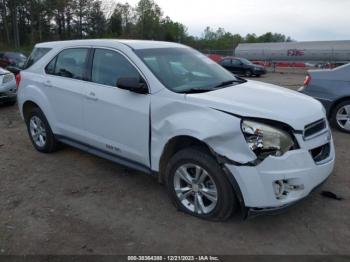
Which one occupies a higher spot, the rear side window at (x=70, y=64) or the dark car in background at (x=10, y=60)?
the rear side window at (x=70, y=64)

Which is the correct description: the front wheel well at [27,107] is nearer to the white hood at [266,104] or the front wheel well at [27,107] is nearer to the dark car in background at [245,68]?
the white hood at [266,104]

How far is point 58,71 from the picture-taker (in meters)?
5.34

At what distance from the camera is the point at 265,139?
336 cm

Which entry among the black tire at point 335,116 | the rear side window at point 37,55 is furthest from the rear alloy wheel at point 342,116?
the rear side window at point 37,55

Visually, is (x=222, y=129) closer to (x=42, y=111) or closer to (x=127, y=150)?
(x=127, y=150)

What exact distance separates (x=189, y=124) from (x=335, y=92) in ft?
15.2

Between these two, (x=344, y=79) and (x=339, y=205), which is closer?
(x=339, y=205)

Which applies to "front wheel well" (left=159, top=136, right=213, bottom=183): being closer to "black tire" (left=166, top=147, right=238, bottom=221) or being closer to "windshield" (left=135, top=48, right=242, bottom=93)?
"black tire" (left=166, top=147, right=238, bottom=221)

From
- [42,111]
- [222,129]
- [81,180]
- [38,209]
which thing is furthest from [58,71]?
[222,129]

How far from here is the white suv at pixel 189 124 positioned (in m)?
3.37

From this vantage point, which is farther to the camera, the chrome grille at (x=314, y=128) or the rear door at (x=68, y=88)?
the rear door at (x=68, y=88)

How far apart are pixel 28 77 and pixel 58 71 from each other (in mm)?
759

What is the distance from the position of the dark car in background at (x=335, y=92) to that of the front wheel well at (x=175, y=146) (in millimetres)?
4395

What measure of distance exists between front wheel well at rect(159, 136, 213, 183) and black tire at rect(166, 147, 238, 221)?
0.06 meters
